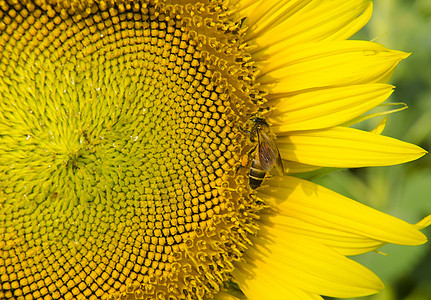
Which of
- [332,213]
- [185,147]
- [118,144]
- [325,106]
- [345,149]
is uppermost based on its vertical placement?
[325,106]

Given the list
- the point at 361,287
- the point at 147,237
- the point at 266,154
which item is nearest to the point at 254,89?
the point at 266,154

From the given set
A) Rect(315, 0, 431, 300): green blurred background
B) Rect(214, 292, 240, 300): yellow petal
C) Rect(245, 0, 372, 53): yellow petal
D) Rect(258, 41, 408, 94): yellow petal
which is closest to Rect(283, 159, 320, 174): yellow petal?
Rect(258, 41, 408, 94): yellow petal

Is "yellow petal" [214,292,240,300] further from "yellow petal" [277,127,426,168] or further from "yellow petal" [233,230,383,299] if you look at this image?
"yellow petal" [277,127,426,168]

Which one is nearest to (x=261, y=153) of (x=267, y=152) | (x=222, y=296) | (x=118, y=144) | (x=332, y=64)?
(x=267, y=152)

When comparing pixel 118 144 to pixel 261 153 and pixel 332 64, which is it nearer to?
pixel 261 153

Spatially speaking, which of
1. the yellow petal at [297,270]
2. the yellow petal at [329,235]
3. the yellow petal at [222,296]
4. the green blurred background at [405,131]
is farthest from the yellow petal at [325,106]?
the green blurred background at [405,131]

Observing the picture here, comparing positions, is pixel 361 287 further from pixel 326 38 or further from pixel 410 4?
pixel 410 4

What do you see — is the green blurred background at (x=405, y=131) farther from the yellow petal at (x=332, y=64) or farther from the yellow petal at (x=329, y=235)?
the yellow petal at (x=332, y=64)
